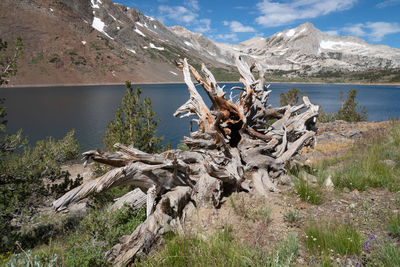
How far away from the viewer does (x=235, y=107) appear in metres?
7.18

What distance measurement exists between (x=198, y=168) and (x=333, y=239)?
11.3 feet

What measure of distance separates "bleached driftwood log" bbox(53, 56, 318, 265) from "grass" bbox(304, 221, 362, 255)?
75.0 inches

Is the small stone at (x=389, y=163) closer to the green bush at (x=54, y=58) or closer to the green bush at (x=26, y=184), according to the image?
the green bush at (x=26, y=184)

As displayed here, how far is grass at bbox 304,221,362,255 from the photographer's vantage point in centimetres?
267

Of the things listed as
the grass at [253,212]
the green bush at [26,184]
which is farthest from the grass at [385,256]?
the green bush at [26,184]

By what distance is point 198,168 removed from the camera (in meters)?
5.73

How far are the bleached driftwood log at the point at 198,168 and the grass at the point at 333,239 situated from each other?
1.91 m

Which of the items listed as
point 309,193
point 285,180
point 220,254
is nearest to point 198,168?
point 285,180

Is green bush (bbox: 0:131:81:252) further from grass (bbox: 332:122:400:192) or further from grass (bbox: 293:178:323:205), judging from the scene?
grass (bbox: 332:122:400:192)

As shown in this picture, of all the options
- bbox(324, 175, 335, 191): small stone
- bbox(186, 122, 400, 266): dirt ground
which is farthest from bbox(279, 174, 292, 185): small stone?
bbox(324, 175, 335, 191): small stone

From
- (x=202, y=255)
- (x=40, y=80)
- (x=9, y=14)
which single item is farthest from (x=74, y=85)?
(x=202, y=255)

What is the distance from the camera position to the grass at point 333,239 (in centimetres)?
267

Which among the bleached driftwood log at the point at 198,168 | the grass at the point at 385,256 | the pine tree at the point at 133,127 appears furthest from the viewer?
the pine tree at the point at 133,127

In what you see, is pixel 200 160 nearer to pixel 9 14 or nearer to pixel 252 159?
pixel 252 159
